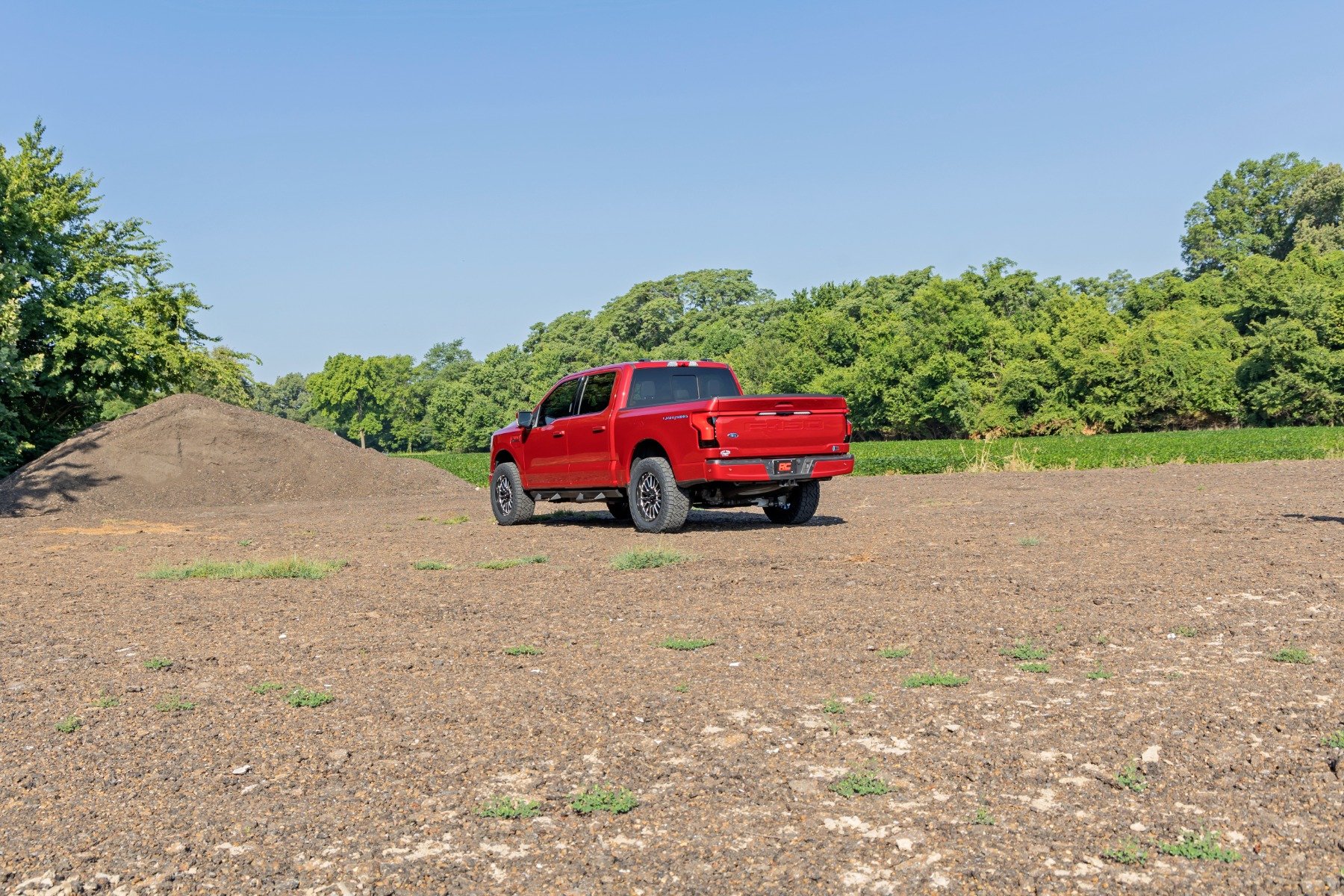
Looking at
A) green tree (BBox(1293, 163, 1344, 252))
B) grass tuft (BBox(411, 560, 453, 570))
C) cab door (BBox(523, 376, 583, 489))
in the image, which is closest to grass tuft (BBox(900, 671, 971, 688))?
grass tuft (BBox(411, 560, 453, 570))

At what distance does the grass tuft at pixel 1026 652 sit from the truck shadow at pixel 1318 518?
8.97 m

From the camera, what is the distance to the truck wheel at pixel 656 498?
14.4 meters

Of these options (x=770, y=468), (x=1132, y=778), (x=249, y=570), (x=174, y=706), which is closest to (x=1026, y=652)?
(x=1132, y=778)

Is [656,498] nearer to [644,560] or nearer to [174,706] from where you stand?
[644,560]

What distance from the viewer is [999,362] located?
6819 cm

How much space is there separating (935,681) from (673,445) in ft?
27.3

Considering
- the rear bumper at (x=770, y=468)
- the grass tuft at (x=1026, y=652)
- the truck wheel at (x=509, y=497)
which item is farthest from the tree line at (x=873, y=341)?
the grass tuft at (x=1026, y=652)

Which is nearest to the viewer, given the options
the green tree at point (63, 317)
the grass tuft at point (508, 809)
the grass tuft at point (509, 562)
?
the grass tuft at point (508, 809)

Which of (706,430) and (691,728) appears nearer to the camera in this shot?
(691,728)

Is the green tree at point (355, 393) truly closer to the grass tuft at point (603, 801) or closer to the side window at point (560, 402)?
the side window at point (560, 402)

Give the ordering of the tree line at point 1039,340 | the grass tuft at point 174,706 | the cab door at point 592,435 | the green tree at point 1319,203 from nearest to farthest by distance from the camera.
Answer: the grass tuft at point 174,706, the cab door at point 592,435, the tree line at point 1039,340, the green tree at point 1319,203

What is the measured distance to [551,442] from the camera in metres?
16.5

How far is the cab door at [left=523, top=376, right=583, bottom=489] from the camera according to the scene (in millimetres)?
16281

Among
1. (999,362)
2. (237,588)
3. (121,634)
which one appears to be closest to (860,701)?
(121,634)
